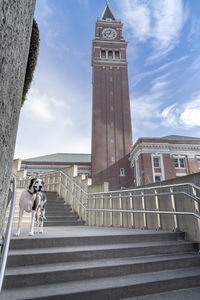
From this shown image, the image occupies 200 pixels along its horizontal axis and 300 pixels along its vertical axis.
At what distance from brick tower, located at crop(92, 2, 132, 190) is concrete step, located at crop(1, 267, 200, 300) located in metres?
28.8

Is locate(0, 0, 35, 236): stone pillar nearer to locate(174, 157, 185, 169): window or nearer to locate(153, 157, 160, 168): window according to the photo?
locate(153, 157, 160, 168): window

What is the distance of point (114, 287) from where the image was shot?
264 centimetres

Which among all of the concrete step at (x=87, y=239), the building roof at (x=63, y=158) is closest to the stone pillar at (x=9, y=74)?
the concrete step at (x=87, y=239)

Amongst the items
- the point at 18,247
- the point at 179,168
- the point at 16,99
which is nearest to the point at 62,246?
the point at 18,247

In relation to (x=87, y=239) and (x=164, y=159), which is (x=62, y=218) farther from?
(x=164, y=159)

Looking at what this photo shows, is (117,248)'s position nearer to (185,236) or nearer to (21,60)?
(185,236)

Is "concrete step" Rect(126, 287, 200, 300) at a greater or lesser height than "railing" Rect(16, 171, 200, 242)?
lesser

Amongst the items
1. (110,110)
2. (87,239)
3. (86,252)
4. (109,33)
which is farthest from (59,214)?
(109,33)

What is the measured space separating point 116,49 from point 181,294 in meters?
46.8

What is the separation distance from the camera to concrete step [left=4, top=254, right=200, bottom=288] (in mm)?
2699

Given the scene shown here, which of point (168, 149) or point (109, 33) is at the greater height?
point (109, 33)

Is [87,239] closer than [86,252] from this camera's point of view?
No

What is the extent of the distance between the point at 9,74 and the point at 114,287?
2958mm

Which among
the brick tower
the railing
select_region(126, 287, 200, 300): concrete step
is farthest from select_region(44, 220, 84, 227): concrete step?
the brick tower
